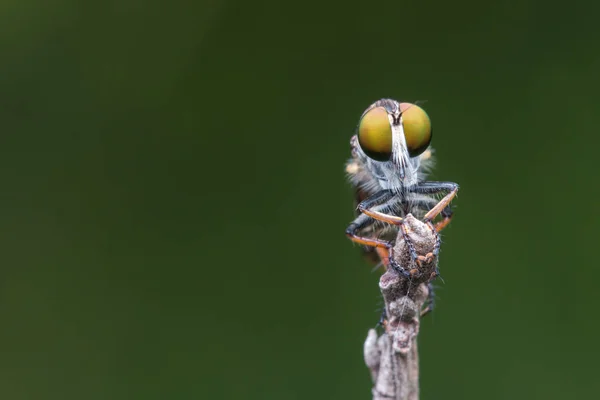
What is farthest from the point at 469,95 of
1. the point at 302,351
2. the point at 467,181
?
the point at 302,351

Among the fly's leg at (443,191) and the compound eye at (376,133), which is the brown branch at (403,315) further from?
the compound eye at (376,133)

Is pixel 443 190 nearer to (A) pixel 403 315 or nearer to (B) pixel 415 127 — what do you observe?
(B) pixel 415 127

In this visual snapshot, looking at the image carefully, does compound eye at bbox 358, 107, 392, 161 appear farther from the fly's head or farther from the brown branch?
the brown branch

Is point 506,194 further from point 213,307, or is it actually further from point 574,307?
point 213,307

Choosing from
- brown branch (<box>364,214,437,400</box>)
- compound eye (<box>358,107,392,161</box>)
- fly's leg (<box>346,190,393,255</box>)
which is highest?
compound eye (<box>358,107,392,161</box>)

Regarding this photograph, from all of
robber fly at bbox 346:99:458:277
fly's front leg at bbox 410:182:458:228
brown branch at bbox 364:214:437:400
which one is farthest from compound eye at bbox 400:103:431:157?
brown branch at bbox 364:214:437:400

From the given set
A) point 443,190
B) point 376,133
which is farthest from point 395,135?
point 443,190

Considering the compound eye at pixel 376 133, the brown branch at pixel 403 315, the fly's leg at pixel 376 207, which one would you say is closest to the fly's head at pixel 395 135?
the compound eye at pixel 376 133

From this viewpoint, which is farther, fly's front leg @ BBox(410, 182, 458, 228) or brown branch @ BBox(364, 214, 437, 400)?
fly's front leg @ BBox(410, 182, 458, 228)
